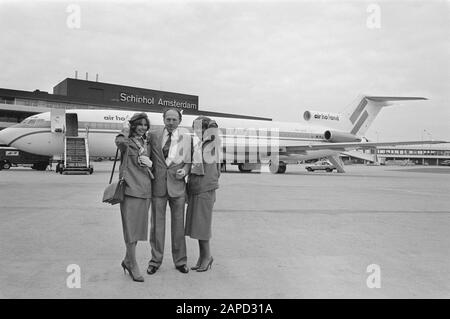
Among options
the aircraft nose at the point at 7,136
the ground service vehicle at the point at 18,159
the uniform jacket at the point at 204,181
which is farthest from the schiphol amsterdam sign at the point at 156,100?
the uniform jacket at the point at 204,181

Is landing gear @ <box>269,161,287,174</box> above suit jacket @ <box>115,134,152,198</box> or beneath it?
beneath

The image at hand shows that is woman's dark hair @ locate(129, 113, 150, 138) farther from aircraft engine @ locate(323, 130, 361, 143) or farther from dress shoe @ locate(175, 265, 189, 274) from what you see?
aircraft engine @ locate(323, 130, 361, 143)

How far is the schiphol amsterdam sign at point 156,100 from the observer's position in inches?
2896

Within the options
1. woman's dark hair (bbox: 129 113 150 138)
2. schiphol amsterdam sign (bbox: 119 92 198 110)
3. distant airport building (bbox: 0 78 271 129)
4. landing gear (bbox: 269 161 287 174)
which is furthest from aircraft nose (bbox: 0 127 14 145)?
schiphol amsterdam sign (bbox: 119 92 198 110)

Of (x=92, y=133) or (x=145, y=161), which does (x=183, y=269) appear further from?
(x=92, y=133)

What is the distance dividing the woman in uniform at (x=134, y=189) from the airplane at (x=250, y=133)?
11.6 metres

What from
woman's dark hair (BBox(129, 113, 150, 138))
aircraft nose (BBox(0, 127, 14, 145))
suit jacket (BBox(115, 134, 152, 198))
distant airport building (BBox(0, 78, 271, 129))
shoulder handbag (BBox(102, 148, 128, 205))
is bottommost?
shoulder handbag (BBox(102, 148, 128, 205))

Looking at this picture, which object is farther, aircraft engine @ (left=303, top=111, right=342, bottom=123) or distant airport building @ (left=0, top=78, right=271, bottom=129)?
distant airport building @ (left=0, top=78, right=271, bottom=129)

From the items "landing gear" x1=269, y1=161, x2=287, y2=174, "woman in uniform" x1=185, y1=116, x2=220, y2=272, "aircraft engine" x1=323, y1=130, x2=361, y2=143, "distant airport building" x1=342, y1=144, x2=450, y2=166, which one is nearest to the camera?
"woman in uniform" x1=185, y1=116, x2=220, y2=272

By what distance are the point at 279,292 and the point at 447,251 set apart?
9.94ft

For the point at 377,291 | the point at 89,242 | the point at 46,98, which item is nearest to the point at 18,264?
the point at 89,242

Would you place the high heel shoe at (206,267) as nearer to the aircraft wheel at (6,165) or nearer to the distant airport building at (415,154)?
the aircraft wheel at (6,165)

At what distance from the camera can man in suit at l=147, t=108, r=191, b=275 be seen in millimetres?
4625

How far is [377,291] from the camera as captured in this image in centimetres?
389
